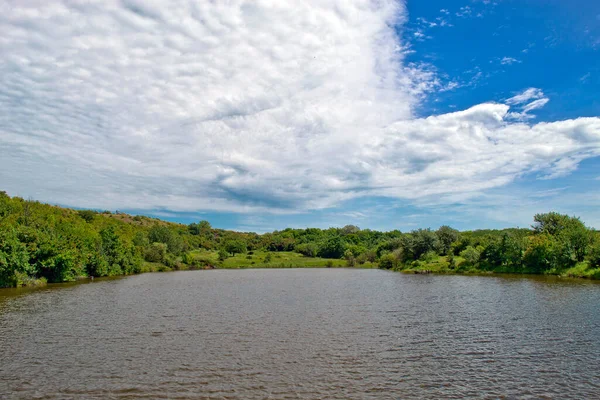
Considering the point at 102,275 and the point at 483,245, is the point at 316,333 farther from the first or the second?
the point at 483,245

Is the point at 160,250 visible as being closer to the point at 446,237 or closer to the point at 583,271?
the point at 446,237

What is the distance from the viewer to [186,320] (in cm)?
3672

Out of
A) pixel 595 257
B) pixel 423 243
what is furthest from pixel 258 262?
pixel 595 257

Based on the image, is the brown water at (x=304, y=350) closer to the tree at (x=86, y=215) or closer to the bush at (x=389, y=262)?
the bush at (x=389, y=262)

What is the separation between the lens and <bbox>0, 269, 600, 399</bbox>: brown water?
62.5 feet

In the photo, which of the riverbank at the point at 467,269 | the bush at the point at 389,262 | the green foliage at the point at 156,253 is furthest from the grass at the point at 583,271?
the green foliage at the point at 156,253

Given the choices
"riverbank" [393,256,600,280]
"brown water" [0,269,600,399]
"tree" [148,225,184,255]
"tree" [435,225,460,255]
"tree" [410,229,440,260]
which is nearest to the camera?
"brown water" [0,269,600,399]

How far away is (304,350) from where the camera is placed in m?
25.8

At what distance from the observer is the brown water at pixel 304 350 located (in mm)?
19047

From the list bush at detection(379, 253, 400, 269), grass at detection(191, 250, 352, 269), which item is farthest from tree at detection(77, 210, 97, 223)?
bush at detection(379, 253, 400, 269)

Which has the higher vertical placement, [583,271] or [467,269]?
[583,271]

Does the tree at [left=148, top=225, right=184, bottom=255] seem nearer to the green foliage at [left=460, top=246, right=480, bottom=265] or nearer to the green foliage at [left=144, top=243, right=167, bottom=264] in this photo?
the green foliage at [left=144, top=243, right=167, bottom=264]

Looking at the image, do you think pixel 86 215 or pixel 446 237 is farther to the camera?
pixel 86 215

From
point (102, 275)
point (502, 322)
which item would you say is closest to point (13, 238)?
point (102, 275)
